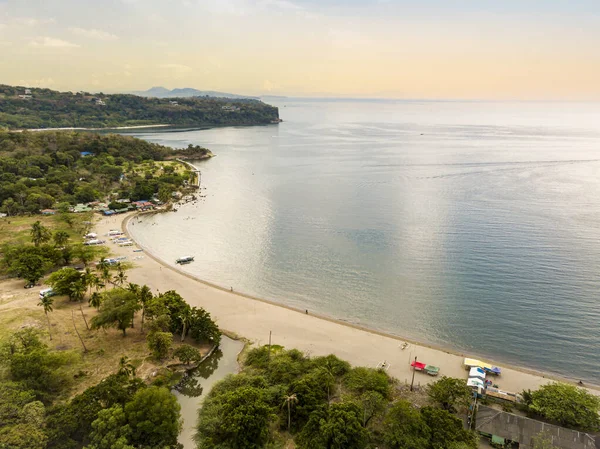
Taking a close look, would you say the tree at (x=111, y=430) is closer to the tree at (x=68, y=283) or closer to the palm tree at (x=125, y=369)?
the palm tree at (x=125, y=369)

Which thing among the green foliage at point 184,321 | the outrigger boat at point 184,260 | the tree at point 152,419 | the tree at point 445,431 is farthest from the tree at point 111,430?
the outrigger boat at point 184,260

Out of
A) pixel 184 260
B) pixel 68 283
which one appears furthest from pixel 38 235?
pixel 184 260

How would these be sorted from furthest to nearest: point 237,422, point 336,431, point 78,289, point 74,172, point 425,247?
1. point 74,172
2. point 425,247
3. point 78,289
4. point 237,422
5. point 336,431

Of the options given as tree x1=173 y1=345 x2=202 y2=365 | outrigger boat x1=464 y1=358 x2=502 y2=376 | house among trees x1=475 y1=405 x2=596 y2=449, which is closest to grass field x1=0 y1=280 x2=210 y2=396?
tree x1=173 y1=345 x2=202 y2=365

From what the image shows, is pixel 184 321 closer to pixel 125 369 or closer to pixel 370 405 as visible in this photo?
pixel 125 369

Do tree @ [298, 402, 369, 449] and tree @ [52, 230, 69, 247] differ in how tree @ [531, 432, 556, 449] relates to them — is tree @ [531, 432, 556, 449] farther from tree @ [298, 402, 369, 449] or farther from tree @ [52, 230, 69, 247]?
tree @ [52, 230, 69, 247]

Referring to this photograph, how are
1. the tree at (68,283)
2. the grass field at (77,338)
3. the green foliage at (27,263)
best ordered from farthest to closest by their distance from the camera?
1. the green foliage at (27,263)
2. the tree at (68,283)
3. the grass field at (77,338)
